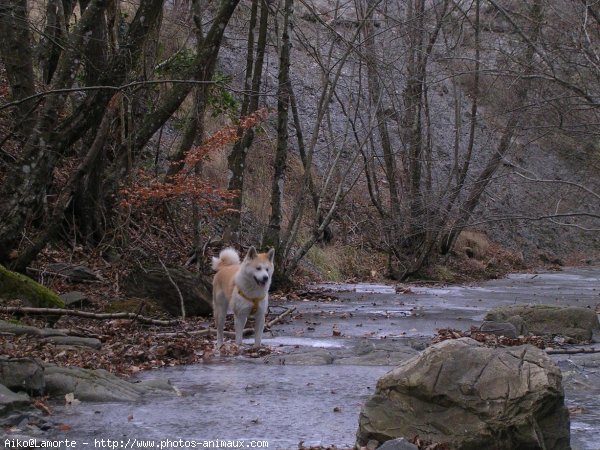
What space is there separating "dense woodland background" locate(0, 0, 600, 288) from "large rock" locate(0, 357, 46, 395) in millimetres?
4165

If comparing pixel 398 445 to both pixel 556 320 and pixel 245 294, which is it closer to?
pixel 245 294

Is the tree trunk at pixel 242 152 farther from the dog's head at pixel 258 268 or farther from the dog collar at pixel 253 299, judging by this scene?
the dog collar at pixel 253 299

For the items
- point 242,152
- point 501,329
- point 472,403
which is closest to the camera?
point 472,403

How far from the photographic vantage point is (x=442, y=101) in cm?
3603

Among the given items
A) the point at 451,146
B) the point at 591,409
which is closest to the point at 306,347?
the point at 591,409

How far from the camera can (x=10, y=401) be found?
607cm

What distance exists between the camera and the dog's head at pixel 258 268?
10.6 metres

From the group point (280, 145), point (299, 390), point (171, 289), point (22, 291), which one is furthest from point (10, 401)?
point (280, 145)

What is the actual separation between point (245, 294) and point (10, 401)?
4.74 metres

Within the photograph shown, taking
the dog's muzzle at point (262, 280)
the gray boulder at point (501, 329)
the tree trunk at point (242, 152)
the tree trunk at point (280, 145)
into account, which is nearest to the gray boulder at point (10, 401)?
the dog's muzzle at point (262, 280)

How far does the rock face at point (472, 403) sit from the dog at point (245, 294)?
15.7ft

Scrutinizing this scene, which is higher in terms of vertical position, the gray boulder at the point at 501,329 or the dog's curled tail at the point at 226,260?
the dog's curled tail at the point at 226,260

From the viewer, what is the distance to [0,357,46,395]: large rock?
652 centimetres

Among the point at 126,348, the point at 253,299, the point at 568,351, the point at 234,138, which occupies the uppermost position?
the point at 234,138
